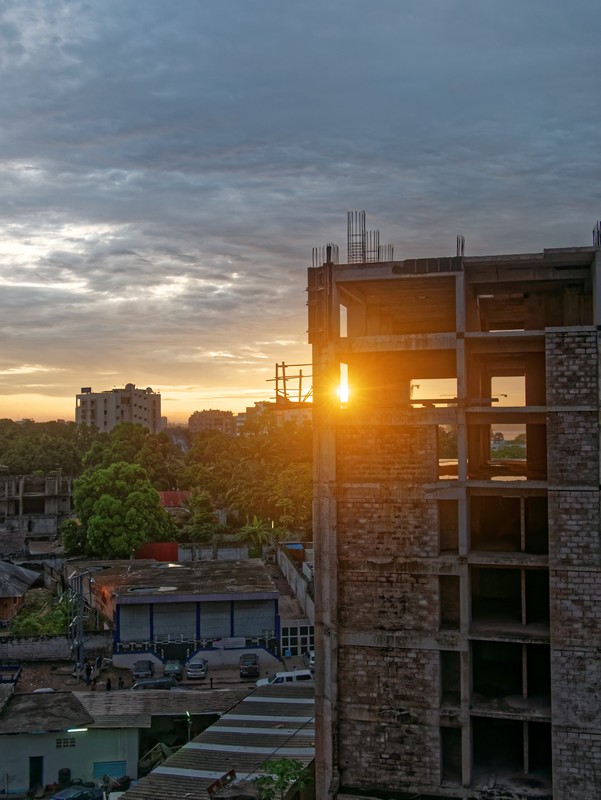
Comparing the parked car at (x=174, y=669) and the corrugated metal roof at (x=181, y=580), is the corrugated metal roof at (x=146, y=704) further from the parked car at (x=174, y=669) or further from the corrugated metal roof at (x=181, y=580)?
the corrugated metal roof at (x=181, y=580)

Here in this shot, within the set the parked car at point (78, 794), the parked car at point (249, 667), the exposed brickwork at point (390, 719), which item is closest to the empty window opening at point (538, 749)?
the exposed brickwork at point (390, 719)

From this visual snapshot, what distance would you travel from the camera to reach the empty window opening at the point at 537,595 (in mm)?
16391

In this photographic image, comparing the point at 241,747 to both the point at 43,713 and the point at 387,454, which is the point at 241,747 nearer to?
the point at 43,713

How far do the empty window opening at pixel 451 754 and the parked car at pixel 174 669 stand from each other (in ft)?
68.2

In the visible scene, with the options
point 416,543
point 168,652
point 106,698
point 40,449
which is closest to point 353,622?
point 416,543

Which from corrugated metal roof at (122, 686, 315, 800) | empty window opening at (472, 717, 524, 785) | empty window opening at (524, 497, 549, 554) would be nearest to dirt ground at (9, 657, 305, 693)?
corrugated metal roof at (122, 686, 315, 800)

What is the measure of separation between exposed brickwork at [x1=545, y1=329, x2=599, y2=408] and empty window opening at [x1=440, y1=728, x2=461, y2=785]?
283 inches

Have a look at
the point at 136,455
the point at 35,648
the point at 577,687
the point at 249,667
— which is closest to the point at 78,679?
the point at 35,648

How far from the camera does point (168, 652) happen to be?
35719 millimetres

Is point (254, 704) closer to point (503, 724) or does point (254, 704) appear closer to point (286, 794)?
point (286, 794)

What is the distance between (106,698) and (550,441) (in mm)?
18887

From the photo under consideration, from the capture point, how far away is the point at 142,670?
34.1 meters

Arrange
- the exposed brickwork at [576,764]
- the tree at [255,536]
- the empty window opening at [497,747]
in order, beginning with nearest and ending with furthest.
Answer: the exposed brickwork at [576,764] → the empty window opening at [497,747] → the tree at [255,536]

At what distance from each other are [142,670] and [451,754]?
2141 cm
